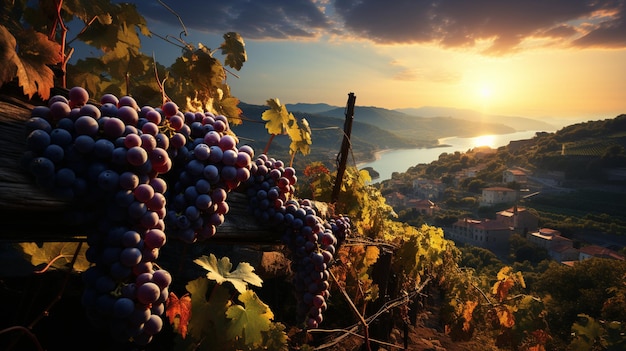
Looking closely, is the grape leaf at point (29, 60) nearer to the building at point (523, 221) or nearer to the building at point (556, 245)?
the building at point (556, 245)

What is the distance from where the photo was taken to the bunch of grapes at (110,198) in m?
1.17

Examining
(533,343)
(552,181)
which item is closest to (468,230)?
(552,181)

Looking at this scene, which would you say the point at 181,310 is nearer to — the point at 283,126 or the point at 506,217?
the point at 283,126

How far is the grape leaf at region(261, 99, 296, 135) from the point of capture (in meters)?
2.93

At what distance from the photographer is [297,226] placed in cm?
219

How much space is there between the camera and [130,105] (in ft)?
4.60

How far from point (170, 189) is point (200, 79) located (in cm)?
125

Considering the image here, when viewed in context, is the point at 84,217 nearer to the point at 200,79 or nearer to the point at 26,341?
the point at 200,79

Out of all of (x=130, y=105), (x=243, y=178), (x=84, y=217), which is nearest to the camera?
(x=84, y=217)

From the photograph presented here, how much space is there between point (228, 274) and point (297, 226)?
48 cm

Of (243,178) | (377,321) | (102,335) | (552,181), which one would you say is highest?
(243,178)

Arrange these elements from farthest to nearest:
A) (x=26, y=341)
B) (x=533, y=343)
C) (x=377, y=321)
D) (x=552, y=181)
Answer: (x=552, y=181) < (x=533, y=343) < (x=377, y=321) < (x=26, y=341)

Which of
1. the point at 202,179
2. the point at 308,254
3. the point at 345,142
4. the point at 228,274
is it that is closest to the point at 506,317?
the point at 345,142

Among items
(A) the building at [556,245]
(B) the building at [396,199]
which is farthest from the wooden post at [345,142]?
(B) the building at [396,199]
